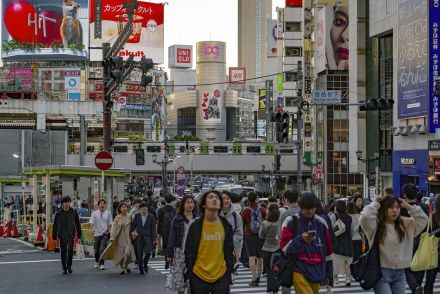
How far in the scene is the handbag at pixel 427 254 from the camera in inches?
386

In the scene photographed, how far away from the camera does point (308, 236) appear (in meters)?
7.98

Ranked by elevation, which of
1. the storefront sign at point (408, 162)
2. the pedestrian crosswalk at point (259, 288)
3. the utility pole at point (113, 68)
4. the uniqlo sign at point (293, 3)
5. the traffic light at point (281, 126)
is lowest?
the pedestrian crosswalk at point (259, 288)

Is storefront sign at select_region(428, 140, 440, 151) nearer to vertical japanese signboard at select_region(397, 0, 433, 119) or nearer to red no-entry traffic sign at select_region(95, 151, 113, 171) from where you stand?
vertical japanese signboard at select_region(397, 0, 433, 119)

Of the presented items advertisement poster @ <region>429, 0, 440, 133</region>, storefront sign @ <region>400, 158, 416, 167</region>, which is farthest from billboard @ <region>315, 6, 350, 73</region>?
advertisement poster @ <region>429, 0, 440, 133</region>

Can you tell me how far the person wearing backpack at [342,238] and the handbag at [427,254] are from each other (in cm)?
432

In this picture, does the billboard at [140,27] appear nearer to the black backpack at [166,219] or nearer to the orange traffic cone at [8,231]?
the orange traffic cone at [8,231]

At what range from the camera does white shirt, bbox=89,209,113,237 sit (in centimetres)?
1889

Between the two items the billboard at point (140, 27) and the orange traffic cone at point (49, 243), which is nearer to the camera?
the orange traffic cone at point (49, 243)

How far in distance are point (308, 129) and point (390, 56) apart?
98.6 ft

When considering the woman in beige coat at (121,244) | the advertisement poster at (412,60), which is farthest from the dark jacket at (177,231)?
the advertisement poster at (412,60)

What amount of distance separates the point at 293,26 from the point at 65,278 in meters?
80.5

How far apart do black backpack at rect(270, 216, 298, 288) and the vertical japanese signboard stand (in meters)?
38.7

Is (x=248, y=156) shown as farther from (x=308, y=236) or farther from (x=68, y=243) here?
(x=308, y=236)

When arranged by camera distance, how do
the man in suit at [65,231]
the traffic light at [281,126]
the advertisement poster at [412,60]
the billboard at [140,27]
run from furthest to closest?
the billboard at [140,27] < the advertisement poster at [412,60] < the traffic light at [281,126] < the man in suit at [65,231]
